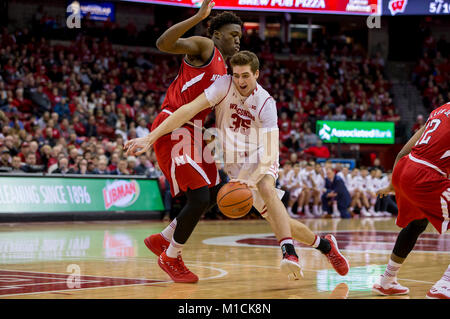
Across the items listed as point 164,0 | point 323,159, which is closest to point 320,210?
point 323,159

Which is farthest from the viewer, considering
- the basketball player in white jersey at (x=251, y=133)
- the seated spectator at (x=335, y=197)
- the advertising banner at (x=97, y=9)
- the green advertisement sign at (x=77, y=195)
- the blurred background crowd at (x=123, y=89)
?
the advertising banner at (x=97, y=9)

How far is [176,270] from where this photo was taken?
6020mm

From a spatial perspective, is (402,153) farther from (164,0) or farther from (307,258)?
(164,0)

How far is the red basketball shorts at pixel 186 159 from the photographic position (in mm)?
6090

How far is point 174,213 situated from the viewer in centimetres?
1655

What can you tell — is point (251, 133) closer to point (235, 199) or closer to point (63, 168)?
point (235, 199)

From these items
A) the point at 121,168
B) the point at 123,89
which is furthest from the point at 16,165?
the point at 123,89

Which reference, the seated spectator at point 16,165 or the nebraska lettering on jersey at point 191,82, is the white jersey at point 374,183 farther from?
the nebraska lettering on jersey at point 191,82

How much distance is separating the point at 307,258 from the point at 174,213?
342 inches

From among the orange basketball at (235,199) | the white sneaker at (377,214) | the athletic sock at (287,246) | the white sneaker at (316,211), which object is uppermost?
the orange basketball at (235,199)

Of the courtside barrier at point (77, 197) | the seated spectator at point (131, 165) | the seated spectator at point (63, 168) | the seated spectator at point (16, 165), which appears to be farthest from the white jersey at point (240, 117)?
the seated spectator at point (131, 165)

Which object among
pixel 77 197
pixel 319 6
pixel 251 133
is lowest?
pixel 77 197

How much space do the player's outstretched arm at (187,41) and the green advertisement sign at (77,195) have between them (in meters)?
9.24

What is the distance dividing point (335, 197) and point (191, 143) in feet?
48.3
